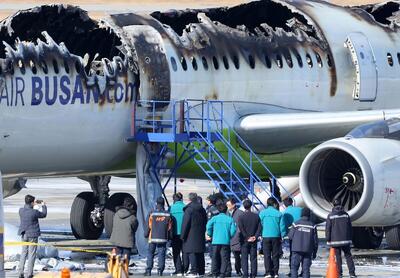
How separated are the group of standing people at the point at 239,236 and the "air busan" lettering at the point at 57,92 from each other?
9.93ft

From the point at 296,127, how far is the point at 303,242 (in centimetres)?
631

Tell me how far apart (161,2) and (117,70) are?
244 feet

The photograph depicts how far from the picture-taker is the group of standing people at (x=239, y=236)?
68.8 feet

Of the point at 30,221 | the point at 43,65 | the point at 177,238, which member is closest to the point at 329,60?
the point at 43,65

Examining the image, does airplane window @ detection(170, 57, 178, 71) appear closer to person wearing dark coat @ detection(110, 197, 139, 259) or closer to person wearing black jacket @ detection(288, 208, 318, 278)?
person wearing dark coat @ detection(110, 197, 139, 259)

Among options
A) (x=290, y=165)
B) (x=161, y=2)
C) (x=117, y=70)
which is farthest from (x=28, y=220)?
(x=161, y=2)

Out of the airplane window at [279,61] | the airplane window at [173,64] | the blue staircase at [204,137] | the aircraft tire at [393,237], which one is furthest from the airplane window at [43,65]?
the aircraft tire at [393,237]

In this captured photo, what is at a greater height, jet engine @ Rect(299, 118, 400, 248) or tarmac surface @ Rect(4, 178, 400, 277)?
jet engine @ Rect(299, 118, 400, 248)

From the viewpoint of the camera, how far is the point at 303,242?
20.8 meters

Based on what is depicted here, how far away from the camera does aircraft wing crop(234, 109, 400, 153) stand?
26562mm

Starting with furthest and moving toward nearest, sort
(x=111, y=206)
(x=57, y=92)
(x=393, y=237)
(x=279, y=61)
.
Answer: (x=279, y=61)
(x=111, y=206)
(x=393, y=237)
(x=57, y=92)

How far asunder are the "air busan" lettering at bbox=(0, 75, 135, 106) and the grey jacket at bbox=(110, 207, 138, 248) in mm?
3042

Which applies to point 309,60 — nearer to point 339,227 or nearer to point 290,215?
point 290,215

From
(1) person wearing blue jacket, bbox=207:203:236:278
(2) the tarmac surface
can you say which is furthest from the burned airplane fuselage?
(1) person wearing blue jacket, bbox=207:203:236:278
